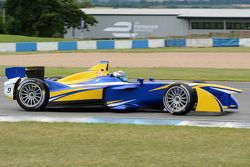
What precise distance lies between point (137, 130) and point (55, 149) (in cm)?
185

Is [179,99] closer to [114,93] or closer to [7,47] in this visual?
[114,93]

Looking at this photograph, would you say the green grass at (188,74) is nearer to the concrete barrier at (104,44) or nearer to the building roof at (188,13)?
the concrete barrier at (104,44)

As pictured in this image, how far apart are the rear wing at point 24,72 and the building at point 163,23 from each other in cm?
7752

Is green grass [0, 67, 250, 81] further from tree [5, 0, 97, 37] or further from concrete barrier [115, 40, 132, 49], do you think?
tree [5, 0, 97, 37]

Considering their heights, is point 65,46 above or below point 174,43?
below

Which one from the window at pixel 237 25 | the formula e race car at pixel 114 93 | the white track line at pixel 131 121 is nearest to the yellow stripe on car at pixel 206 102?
the formula e race car at pixel 114 93

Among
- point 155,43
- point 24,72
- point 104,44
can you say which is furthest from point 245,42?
point 24,72

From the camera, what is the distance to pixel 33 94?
470 inches

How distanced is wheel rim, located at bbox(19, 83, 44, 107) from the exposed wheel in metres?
2.33

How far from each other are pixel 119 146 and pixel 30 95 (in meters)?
4.45

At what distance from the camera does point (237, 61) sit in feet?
104

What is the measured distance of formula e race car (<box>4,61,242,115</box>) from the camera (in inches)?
439

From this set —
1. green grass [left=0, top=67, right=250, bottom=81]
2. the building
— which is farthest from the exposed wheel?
the building

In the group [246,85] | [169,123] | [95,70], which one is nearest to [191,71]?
[246,85]
